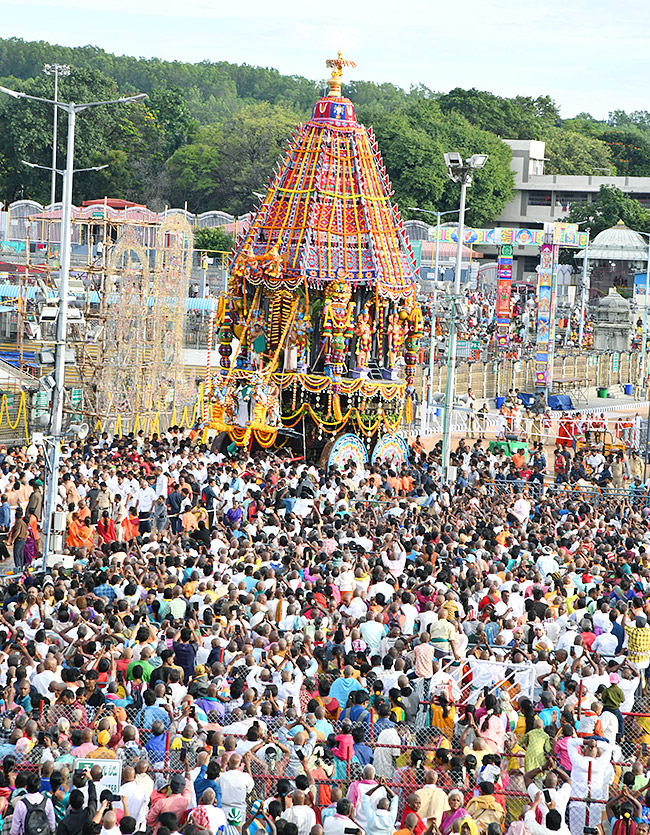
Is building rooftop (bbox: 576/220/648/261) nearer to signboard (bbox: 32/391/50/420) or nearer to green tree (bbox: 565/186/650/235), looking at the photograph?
green tree (bbox: 565/186/650/235)

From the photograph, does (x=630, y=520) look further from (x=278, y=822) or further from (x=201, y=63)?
(x=201, y=63)

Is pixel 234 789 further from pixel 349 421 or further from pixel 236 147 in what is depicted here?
pixel 236 147

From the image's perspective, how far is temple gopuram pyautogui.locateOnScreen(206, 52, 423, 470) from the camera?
94.1 feet

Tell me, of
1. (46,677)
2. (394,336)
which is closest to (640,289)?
(394,336)

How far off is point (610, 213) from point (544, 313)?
1595 inches

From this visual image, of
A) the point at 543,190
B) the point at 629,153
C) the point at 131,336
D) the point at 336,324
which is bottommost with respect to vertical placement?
the point at 131,336

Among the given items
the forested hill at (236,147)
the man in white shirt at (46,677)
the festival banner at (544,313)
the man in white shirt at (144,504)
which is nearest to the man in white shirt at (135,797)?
the man in white shirt at (46,677)

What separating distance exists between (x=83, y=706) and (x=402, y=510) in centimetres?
1110

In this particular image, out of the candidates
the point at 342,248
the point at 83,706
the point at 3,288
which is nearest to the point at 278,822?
the point at 83,706

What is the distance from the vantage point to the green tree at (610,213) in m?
81.4

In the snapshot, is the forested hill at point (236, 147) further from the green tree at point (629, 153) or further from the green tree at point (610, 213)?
the green tree at point (610, 213)

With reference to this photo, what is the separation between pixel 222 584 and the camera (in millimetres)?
16781

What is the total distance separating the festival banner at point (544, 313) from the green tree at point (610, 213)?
38.2m

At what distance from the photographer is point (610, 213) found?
81.6 m
